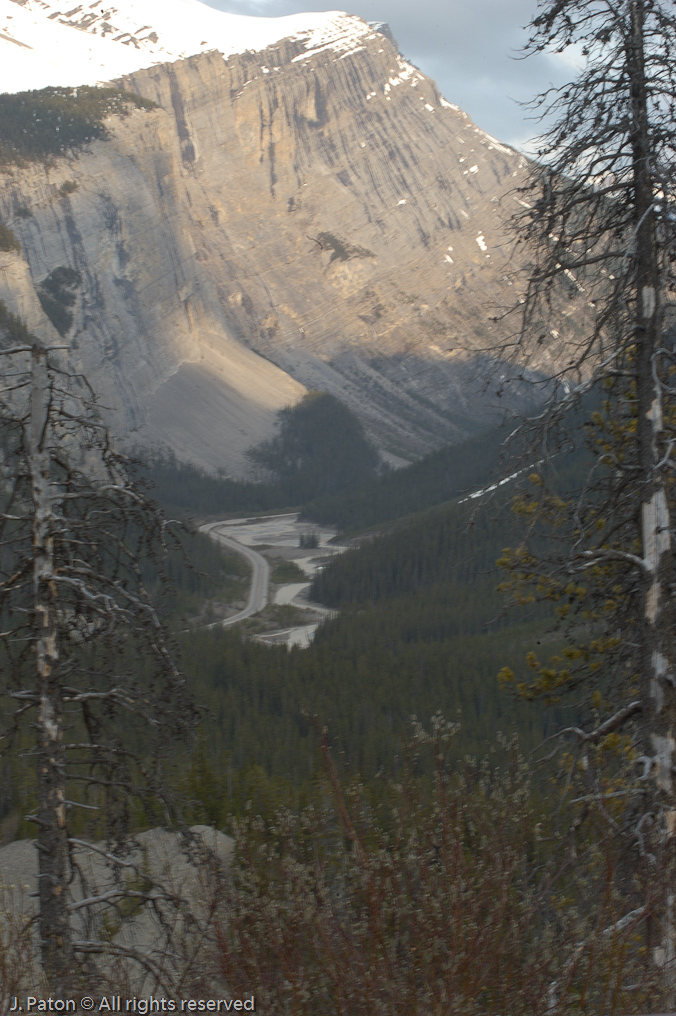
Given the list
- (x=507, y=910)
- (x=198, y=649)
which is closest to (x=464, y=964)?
(x=507, y=910)

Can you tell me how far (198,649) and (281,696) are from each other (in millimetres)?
9675

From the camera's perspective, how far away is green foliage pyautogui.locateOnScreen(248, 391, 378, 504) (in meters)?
161

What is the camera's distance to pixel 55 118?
159m

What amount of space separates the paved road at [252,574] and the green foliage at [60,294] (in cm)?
3739

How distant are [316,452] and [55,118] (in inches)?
2786

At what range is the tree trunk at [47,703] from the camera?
22.6 feet

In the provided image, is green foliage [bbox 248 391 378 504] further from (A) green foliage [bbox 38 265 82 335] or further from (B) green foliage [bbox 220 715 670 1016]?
(B) green foliage [bbox 220 715 670 1016]

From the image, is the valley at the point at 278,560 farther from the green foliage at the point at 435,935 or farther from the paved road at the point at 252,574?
the green foliage at the point at 435,935

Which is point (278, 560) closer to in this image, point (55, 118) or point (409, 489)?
point (409, 489)

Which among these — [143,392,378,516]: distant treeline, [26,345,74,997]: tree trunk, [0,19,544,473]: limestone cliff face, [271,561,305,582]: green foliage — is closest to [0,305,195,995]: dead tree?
[26,345,74,997]: tree trunk

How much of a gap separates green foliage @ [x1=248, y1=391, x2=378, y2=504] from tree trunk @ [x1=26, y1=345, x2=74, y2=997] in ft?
486

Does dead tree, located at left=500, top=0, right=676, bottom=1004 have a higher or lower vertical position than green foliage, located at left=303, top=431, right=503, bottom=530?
higher

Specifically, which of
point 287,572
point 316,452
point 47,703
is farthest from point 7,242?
point 47,703

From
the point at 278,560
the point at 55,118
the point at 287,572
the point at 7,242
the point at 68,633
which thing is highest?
the point at 55,118
